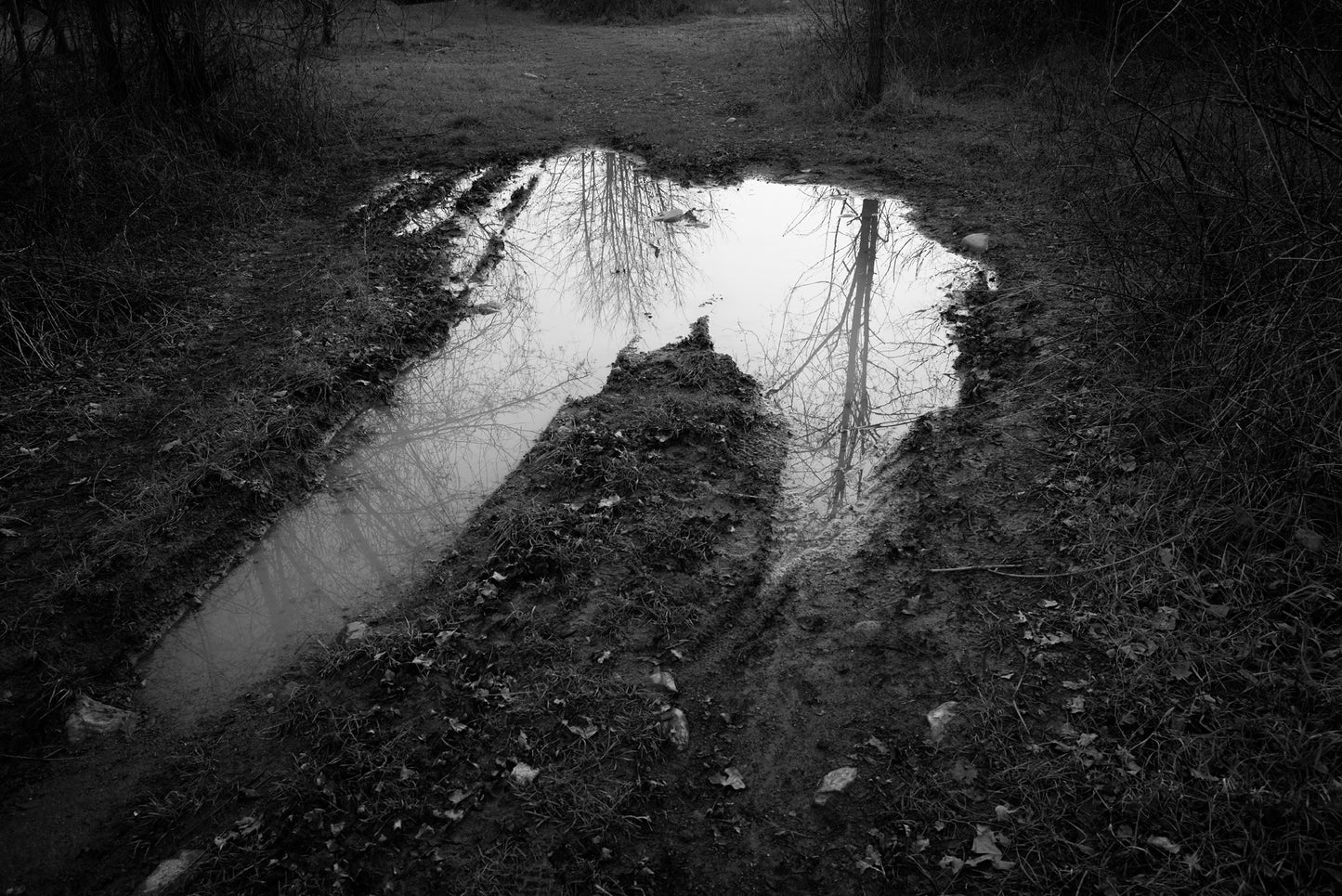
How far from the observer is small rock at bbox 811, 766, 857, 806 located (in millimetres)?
2123

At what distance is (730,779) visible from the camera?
7.16 feet

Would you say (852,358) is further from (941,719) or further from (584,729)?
(584,729)

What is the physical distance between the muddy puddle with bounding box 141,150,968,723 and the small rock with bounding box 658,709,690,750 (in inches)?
36.8

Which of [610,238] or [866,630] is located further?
[610,238]

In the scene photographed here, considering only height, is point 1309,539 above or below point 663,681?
above

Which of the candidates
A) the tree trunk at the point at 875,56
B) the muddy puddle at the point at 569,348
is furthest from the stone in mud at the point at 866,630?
the tree trunk at the point at 875,56

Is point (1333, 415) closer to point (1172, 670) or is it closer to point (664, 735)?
point (1172, 670)

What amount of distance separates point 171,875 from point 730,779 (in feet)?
4.75

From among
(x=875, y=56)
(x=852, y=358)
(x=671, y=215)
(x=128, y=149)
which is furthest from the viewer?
(x=875, y=56)

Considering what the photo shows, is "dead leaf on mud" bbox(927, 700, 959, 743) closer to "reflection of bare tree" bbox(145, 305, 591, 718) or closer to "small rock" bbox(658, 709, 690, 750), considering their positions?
"small rock" bbox(658, 709, 690, 750)

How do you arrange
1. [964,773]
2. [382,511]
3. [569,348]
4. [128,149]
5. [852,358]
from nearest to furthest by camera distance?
1. [964,773]
2. [382,511]
3. [852,358]
4. [569,348]
5. [128,149]

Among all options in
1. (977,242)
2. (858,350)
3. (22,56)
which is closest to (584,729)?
(858,350)

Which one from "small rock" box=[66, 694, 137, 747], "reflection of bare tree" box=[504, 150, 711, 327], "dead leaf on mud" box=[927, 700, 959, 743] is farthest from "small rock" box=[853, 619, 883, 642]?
"reflection of bare tree" box=[504, 150, 711, 327]

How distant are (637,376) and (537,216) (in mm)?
2632
